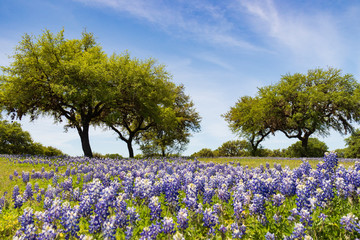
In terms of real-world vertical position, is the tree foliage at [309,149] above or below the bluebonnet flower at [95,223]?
above

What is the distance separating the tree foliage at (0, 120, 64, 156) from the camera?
36.1 m

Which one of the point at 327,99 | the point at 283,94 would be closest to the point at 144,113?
the point at 283,94

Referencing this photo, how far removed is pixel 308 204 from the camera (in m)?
5.78

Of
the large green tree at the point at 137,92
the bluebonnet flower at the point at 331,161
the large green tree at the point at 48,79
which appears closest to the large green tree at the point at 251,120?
the large green tree at the point at 137,92

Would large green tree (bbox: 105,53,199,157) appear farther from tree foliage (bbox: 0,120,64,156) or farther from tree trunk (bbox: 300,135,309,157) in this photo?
tree trunk (bbox: 300,135,309,157)

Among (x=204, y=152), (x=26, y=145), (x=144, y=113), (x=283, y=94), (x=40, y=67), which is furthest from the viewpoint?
(x=204, y=152)

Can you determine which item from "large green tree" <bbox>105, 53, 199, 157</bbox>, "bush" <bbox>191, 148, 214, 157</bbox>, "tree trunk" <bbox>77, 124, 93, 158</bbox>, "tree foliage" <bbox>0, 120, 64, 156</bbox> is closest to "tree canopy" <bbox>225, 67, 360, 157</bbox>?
"bush" <bbox>191, 148, 214, 157</bbox>

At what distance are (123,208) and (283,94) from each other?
44.4m

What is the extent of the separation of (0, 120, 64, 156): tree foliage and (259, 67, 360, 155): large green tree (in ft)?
123

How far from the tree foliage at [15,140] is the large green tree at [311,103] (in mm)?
37442

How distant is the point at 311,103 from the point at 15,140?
44.0 metres

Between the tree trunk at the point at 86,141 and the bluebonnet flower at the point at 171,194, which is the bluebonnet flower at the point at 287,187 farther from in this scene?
the tree trunk at the point at 86,141

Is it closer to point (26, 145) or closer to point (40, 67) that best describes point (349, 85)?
point (40, 67)

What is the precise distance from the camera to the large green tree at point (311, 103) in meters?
41.2
